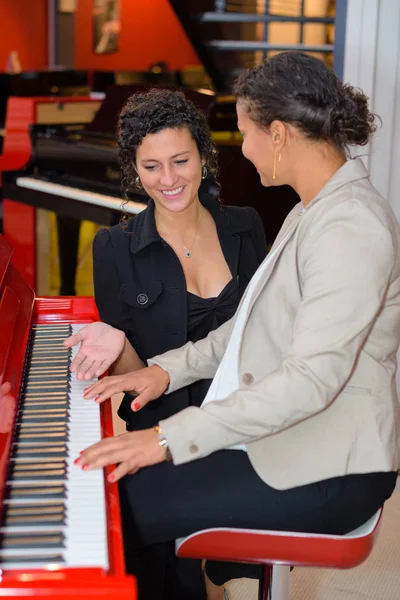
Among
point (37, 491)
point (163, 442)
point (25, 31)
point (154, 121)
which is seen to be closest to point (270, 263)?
point (163, 442)

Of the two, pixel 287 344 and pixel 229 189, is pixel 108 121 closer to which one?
pixel 229 189

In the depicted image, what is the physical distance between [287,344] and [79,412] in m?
0.40

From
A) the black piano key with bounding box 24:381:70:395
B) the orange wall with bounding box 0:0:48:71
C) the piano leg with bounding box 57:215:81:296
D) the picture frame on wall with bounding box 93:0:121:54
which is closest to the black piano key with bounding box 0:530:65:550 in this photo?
the black piano key with bounding box 24:381:70:395

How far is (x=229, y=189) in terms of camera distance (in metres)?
4.07

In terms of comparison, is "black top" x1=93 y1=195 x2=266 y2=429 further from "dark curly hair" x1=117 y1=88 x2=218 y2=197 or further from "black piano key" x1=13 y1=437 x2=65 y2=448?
"black piano key" x1=13 y1=437 x2=65 y2=448

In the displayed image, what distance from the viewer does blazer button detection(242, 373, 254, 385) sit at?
5.42 feet

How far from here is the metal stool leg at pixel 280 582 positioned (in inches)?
67.7

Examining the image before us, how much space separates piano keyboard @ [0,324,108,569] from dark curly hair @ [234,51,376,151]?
63 cm

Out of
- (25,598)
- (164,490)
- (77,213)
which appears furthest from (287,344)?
(77,213)

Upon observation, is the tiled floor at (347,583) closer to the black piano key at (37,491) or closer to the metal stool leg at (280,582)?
the metal stool leg at (280,582)

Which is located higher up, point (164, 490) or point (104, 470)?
point (104, 470)

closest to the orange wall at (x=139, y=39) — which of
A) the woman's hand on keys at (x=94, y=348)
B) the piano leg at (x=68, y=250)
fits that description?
the piano leg at (x=68, y=250)

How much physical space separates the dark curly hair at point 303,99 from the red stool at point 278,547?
0.72 metres

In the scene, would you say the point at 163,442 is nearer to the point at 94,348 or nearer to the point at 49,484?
the point at 49,484
